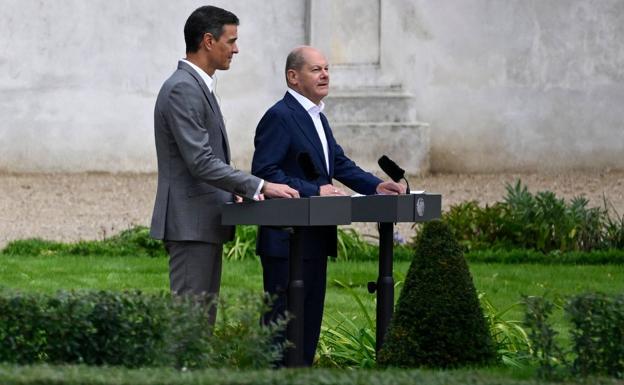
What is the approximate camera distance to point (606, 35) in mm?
15922

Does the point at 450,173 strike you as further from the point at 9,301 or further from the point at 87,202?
the point at 9,301

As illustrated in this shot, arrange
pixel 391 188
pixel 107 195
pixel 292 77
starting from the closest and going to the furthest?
pixel 391 188 → pixel 292 77 → pixel 107 195

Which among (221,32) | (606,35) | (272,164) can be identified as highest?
(606,35)

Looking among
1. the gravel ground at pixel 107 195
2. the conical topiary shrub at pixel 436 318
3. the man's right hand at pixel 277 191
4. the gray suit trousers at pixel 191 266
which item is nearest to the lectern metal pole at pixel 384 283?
the conical topiary shrub at pixel 436 318

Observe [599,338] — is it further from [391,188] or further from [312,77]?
[312,77]

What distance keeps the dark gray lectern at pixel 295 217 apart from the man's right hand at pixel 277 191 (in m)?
Answer: 0.09

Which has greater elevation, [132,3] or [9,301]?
[132,3]

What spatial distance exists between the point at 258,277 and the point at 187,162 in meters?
4.23

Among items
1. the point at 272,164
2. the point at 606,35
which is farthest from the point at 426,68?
the point at 272,164

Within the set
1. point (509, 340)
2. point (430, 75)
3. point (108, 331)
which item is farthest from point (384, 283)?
point (430, 75)

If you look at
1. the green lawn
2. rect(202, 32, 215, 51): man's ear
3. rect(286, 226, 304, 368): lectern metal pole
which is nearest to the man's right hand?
rect(286, 226, 304, 368): lectern metal pole

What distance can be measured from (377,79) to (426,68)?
22.8 inches

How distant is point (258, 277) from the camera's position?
10.1 m

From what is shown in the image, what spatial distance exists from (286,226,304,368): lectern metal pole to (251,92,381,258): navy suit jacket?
366mm
